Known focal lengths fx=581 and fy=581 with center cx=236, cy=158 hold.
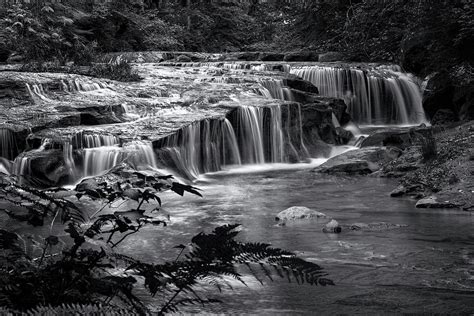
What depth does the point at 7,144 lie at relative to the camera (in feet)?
42.7

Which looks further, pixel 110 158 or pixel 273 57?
pixel 273 57

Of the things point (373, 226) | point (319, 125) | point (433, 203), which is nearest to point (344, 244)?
point (373, 226)

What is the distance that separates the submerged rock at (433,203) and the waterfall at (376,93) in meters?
11.3

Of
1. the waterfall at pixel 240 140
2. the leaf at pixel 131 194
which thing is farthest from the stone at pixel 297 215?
the leaf at pixel 131 194

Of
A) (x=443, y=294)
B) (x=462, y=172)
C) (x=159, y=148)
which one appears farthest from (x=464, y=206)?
(x=159, y=148)

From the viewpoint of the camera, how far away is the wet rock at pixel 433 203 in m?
8.69

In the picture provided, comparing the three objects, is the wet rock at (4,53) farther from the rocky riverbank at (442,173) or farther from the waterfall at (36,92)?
the rocky riverbank at (442,173)

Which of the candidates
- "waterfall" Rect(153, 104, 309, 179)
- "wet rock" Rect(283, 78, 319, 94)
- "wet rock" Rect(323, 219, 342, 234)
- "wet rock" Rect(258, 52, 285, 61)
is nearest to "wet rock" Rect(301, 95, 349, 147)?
"waterfall" Rect(153, 104, 309, 179)

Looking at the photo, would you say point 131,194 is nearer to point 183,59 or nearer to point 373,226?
point 373,226

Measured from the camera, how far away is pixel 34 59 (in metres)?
21.6

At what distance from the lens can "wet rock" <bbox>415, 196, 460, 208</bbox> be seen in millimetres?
8690

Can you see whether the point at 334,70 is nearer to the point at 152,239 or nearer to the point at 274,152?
the point at 274,152

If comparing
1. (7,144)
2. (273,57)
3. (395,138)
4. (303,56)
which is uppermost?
(273,57)

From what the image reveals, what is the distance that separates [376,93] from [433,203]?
1211 cm
